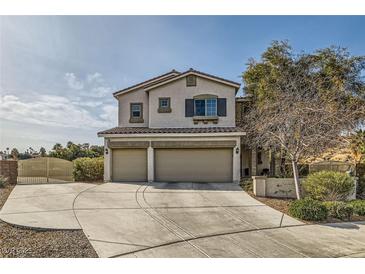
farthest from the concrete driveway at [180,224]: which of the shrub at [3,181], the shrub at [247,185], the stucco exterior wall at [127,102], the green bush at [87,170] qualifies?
the stucco exterior wall at [127,102]

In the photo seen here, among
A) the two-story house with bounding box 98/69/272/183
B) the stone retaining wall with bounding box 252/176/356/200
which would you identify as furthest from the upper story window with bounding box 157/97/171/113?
the stone retaining wall with bounding box 252/176/356/200

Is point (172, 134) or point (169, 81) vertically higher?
point (169, 81)

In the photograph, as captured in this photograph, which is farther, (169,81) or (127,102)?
(127,102)

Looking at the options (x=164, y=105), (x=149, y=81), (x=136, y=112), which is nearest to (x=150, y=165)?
(x=164, y=105)

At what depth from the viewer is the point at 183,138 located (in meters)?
15.2

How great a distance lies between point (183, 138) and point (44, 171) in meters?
8.97

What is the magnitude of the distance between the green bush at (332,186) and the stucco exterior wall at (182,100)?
6.67 metres

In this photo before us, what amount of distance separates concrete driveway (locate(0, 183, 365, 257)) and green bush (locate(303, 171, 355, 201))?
2421 mm

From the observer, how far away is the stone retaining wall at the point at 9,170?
14.1 meters

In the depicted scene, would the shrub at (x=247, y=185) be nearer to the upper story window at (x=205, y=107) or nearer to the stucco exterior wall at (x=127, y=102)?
the upper story window at (x=205, y=107)

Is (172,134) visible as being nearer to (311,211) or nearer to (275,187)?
(275,187)

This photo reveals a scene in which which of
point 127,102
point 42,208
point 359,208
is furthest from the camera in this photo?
point 127,102

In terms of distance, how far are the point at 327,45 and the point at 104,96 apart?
587 inches

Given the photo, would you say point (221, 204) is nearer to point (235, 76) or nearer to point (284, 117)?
point (284, 117)
